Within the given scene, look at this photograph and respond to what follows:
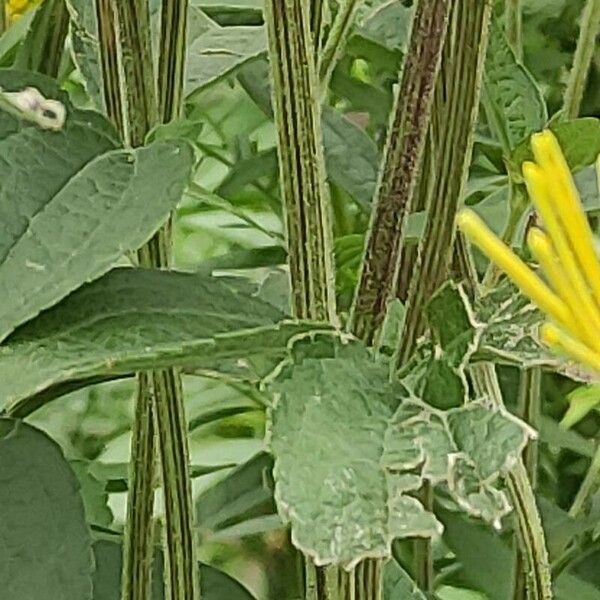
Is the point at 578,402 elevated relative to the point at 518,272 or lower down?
lower down

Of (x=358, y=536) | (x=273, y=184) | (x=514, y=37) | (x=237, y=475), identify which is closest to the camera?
(x=358, y=536)

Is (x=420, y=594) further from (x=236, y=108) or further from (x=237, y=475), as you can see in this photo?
(x=236, y=108)

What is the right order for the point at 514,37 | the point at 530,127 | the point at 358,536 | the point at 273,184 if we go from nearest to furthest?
the point at 358,536 < the point at 530,127 < the point at 514,37 < the point at 273,184

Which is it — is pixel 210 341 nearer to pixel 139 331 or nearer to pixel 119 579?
pixel 139 331

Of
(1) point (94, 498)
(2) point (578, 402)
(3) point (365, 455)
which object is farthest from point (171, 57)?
(2) point (578, 402)

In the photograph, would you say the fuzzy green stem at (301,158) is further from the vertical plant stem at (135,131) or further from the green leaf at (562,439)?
the green leaf at (562,439)

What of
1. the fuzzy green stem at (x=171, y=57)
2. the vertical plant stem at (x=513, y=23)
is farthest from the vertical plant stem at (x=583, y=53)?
the fuzzy green stem at (x=171, y=57)

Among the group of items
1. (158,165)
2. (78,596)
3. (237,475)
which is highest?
(158,165)

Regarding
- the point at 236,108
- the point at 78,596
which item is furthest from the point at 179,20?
the point at 236,108

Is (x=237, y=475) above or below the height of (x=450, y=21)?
below
